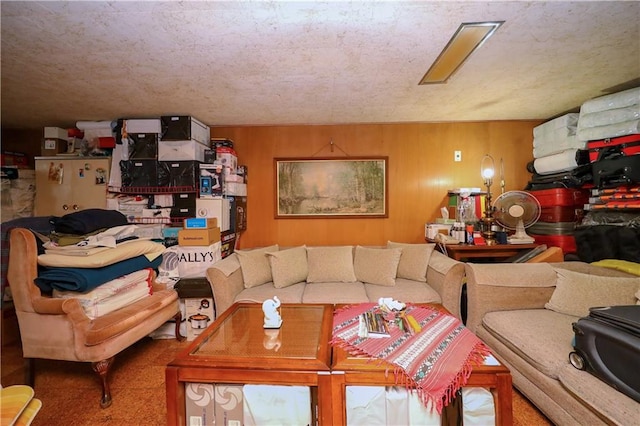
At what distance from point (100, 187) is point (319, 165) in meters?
2.55

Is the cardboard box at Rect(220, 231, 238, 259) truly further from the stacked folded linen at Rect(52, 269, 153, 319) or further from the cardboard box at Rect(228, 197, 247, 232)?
the stacked folded linen at Rect(52, 269, 153, 319)

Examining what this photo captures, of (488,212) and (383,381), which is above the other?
(488,212)

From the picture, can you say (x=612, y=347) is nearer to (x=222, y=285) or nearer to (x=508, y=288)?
(x=508, y=288)

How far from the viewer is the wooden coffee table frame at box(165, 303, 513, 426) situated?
3.85 feet

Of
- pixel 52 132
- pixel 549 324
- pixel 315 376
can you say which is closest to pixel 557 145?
pixel 549 324

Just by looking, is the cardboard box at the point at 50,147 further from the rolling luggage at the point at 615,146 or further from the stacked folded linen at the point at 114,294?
the rolling luggage at the point at 615,146

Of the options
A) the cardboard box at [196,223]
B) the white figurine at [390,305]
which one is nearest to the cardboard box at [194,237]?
the cardboard box at [196,223]

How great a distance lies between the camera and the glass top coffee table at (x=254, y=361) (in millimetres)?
1233

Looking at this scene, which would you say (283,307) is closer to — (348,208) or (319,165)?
(348,208)

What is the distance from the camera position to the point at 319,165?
10.8 ft

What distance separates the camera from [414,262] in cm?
270

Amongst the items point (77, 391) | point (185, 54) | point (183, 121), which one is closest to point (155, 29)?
point (185, 54)

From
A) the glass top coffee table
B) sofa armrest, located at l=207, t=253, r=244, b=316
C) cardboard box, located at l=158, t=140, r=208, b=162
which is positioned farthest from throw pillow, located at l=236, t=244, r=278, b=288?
cardboard box, located at l=158, t=140, r=208, b=162

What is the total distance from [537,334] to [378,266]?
132cm
